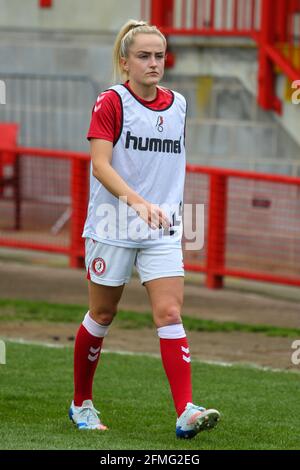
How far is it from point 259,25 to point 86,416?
941 cm

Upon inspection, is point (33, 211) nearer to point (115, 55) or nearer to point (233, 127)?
point (233, 127)

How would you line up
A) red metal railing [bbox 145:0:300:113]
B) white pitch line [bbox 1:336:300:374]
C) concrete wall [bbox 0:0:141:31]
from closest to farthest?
1. white pitch line [bbox 1:336:300:374]
2. red metal railing [bbox 145:0:300:113]
3. concrete wall [bbox 0:0:141:31]

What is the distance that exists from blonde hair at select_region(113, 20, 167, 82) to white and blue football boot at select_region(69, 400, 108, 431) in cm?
164

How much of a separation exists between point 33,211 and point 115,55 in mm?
8660

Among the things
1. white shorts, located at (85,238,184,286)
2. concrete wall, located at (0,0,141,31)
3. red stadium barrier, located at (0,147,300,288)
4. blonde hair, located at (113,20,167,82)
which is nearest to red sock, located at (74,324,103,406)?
white shorts, located at (85,238,184,286)

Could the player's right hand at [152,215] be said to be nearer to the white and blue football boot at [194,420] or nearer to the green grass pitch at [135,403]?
the white and blue football boot at [194,420]

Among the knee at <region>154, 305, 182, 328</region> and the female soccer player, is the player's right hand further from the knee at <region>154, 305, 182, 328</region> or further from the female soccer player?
the knee at <region>154, 305, 182, 328</region>

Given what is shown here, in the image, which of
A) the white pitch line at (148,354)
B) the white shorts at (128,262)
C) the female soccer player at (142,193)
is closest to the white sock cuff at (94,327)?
the female soccer player at (142,193)

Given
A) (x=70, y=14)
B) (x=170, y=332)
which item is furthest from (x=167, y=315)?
(x=70, y=14)

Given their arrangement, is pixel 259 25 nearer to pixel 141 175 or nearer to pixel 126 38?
pixel 126 38

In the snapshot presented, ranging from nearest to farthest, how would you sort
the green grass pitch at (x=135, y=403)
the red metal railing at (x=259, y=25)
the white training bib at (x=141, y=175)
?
the green grass pitch at (x=135, y=403), the white training bib at (x=141, y=175), the red metal railing at (x=259, y=25)

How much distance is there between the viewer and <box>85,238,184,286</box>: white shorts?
6.33 m

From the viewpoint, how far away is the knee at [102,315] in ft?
21.2

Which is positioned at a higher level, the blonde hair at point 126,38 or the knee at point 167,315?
the blonde hair at point 126,38
